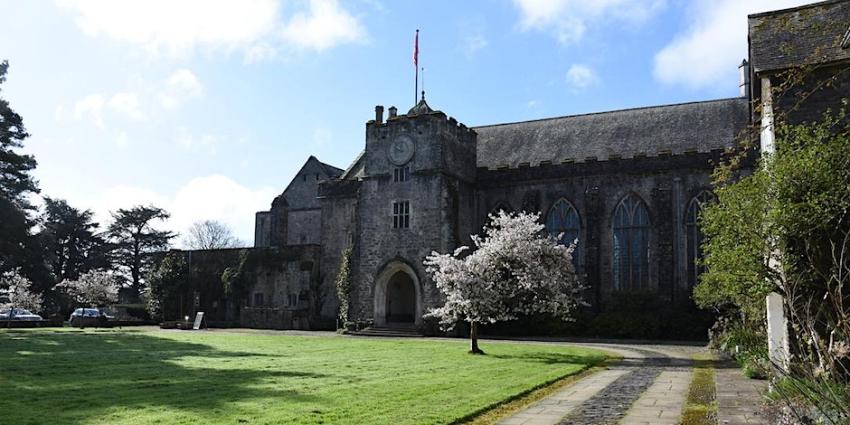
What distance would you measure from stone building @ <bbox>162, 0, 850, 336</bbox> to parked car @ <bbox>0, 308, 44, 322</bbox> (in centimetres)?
1490

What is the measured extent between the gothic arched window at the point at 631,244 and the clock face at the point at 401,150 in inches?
454

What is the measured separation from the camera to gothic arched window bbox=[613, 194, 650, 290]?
3566 centimetres

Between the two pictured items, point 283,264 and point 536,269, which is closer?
point 536,269

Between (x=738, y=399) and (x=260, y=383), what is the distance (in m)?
8.42

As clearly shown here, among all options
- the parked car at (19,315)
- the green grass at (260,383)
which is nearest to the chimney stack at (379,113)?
the green grass at (260,383)

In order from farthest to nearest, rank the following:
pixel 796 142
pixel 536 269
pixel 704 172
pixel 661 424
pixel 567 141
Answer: pixel 567 141 < pixel 704 172 < pixel 536 269 < pixel 796 142 < pixel 661 424

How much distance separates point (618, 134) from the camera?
3984 cm

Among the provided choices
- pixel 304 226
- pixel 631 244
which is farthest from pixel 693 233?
pixel 304 226

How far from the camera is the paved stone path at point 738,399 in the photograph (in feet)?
30.5

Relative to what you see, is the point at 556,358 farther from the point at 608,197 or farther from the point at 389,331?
the point at 608,197

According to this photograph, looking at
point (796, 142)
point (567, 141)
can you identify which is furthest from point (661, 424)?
point (567, 141)

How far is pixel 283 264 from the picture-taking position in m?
45.1

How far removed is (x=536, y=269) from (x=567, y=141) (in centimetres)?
1920

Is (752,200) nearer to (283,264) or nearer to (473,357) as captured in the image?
(473,357)
